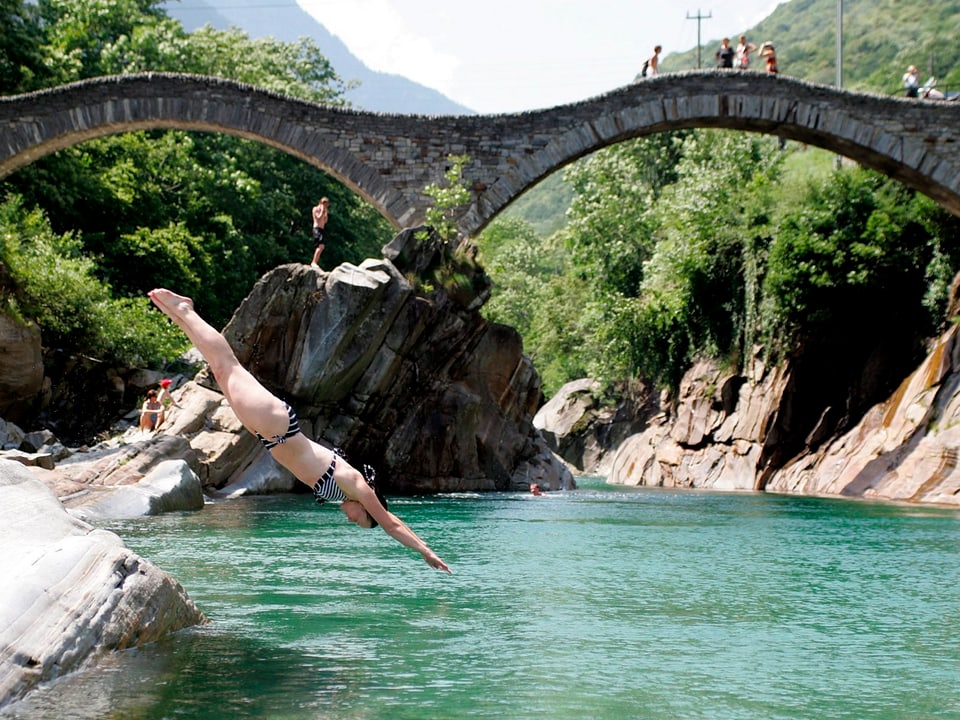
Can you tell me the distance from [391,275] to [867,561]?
10844mm

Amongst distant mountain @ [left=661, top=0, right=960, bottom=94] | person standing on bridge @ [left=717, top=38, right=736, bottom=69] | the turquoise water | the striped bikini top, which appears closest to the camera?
the turquoise water

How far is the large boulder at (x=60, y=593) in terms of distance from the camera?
14.9 feet

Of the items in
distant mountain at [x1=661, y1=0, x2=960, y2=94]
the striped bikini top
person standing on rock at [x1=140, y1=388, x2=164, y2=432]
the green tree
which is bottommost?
the striped bikini top

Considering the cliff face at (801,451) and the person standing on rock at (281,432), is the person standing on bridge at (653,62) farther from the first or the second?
the person standing on rock at (281,432)

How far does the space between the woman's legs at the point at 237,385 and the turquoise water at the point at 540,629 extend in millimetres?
1087

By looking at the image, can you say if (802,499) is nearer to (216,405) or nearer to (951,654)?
(216,405)

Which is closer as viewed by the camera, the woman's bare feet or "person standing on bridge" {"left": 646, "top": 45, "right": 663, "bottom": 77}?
the woman's bare feet

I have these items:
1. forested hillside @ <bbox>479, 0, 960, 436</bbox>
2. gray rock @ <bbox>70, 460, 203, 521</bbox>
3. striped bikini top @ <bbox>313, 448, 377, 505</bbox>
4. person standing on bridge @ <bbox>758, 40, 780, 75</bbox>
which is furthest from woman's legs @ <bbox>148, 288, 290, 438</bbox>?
person standing on bridge @ <bbox>758, 40, 780, 75</bbox>

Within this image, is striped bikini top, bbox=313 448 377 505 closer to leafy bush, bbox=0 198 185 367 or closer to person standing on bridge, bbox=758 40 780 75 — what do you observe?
leafy bush, bbox=0 198 185 367

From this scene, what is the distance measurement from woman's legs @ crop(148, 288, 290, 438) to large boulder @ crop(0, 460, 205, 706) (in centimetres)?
95

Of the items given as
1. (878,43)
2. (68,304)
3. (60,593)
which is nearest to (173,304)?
(60,593)

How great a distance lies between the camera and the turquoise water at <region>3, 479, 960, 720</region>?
188 inches

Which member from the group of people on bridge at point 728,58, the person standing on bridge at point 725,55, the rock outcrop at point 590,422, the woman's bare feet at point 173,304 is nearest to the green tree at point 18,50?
the group of people on bridge at point 728,58

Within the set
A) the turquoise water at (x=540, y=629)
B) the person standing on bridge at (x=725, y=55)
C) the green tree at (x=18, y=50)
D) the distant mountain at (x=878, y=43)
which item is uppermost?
the distant mountain at (x=878, y=43)
